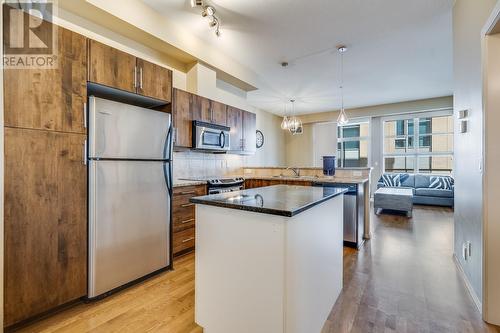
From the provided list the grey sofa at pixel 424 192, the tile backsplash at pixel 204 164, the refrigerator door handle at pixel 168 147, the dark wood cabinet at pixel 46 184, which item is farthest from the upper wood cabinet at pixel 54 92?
the grey sofa at pixel 424 192

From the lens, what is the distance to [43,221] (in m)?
1.71

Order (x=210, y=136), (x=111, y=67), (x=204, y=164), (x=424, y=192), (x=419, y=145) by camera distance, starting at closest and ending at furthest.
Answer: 1. (x=111, y=67)
2. (x=210, y=136)
3. (x=204, y=164)
4. (x=424, y=192)
5. (x=419, y=145)

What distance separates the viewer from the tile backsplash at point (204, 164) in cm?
356

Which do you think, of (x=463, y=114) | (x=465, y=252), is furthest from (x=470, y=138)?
(x=465, y=252)

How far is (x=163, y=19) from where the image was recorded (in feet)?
9.15

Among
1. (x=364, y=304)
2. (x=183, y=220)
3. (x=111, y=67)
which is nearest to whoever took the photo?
(x=364, y=304)

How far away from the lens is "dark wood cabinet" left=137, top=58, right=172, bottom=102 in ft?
7.66

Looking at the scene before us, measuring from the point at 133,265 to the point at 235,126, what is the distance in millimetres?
2664

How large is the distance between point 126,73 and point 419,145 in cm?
778

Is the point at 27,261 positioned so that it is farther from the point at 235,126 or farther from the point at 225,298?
the point at 235,126

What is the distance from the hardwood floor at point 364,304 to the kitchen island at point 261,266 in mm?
308

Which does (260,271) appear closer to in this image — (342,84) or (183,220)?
(183,220)

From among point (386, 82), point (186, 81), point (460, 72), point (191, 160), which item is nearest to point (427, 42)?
point (460, 72)

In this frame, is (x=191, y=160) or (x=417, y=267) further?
(x=191, y=160)
